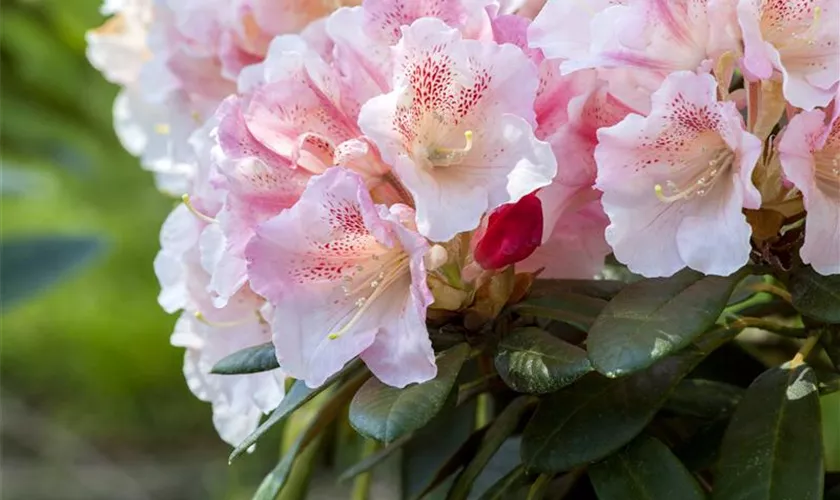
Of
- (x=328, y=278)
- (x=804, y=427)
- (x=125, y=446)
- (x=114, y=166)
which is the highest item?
(x=328, y=278)

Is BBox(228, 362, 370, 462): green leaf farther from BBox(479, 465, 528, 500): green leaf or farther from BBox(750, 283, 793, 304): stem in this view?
BBox(750, 283, 793, 304): stem

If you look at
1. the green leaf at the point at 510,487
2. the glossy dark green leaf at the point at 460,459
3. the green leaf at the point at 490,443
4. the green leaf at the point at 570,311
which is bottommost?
the glossy dark green leaf at the point at 460,459

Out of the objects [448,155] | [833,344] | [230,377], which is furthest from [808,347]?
[230,377]

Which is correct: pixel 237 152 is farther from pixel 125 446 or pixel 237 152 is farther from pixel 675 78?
pixel 125 446

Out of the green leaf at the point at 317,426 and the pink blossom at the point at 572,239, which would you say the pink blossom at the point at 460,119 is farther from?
the green leaf at the point at 317,426

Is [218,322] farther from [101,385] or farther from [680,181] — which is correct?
[101,385]

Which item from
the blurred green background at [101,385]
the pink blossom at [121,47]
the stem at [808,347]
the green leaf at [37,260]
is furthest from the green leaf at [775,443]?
the blurred green background at [101,385]

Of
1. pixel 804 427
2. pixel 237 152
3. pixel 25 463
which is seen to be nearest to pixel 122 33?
pixel 237 152
